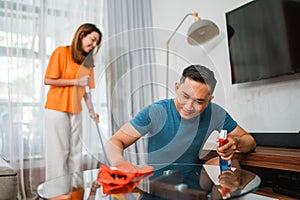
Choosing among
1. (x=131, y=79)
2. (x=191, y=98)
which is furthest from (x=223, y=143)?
(x=131, y=79)

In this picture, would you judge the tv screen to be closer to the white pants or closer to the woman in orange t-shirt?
the woman in orange t-shirt

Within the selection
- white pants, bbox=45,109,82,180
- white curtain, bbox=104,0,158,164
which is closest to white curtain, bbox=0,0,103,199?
white pants, bbox=45,109,82,180

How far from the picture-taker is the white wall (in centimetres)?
156

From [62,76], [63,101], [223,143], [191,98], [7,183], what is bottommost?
[7,183]

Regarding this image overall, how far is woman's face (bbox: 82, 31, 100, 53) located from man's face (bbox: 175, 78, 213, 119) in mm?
1020

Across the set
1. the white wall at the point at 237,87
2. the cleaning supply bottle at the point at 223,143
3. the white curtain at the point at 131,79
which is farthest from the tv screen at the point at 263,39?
the cleaning supply bottle at the point at 223,143

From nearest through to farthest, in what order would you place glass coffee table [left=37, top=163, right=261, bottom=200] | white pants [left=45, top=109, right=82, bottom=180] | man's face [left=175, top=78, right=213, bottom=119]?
glass coffee table [left=37, top=163, right=261, bottom=200], man's face [left=175, top=78, right=213, bottom=119], white pants [left=45, top=109, right=82, bottom=180]

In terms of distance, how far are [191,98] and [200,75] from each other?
0.10m

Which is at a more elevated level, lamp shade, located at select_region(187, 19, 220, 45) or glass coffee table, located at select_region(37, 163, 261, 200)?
lamp shade, located at select_region(187, 19, 220, 45)

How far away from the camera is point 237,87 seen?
6.54 ft

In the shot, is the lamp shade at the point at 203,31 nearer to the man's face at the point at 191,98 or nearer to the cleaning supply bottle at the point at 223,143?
the man's face at the point at 191,98

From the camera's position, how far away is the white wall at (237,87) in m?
1.56

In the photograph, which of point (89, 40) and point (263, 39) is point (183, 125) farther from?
point (89, 40)

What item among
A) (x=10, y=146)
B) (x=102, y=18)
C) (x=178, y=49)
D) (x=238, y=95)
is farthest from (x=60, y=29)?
(x=238, y=95)
